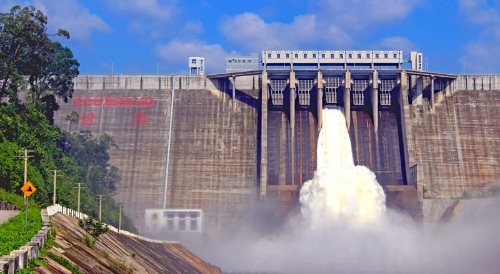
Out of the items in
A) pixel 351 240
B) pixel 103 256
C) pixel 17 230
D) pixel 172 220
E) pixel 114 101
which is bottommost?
pixel 351 240

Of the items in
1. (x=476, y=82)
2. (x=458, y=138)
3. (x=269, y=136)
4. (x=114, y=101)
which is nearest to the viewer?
(x=269, y=136)

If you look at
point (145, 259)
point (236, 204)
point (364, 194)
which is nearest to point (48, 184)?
point (145, 259)

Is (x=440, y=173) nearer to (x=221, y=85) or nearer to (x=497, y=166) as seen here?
(x=497, y=166)

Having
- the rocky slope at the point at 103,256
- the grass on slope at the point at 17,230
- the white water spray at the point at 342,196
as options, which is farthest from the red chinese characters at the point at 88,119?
the grass on slope at the point at 17,230

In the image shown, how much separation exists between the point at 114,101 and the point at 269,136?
76.0 feet

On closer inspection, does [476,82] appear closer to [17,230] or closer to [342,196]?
[342,196]

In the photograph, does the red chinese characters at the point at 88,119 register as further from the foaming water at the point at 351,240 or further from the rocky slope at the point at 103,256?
the rocky slope at the point at 103,256

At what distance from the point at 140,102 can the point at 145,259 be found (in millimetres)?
53696

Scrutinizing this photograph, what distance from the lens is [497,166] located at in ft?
305

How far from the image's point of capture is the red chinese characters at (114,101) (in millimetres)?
101625

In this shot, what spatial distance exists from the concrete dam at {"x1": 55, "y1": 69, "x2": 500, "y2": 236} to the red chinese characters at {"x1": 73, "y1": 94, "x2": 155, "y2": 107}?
0.53 feet

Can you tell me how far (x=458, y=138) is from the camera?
95.2 m

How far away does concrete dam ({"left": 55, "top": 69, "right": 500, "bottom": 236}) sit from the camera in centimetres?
8956

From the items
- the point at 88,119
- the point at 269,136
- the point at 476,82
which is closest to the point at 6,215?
the point at 269,136
